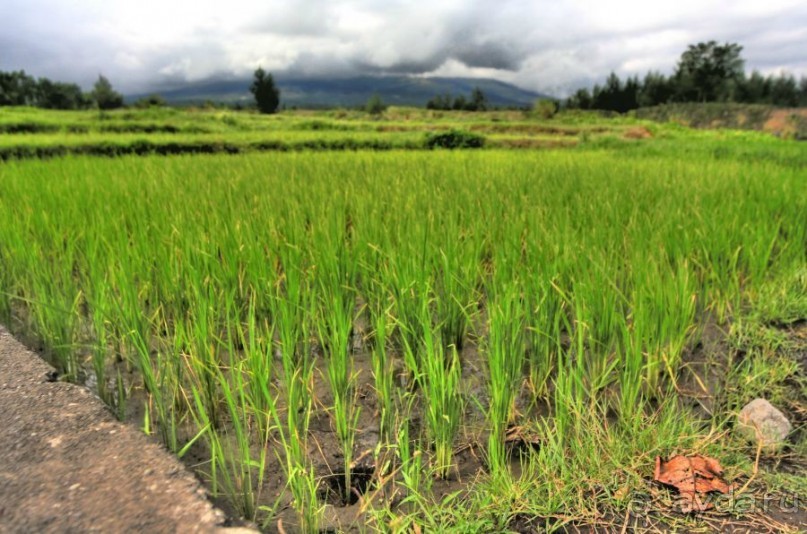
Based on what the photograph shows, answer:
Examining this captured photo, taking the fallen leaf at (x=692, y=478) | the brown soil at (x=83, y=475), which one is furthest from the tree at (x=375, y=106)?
the fallen leaf at (x=692, y=478)

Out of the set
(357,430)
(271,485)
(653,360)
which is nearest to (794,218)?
(653,360)

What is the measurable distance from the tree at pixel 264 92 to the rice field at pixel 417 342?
44851mm

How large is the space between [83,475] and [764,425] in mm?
1818

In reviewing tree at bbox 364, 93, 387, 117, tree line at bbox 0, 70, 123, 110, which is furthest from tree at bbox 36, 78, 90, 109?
tree at bbox 364, 93, 387, 117

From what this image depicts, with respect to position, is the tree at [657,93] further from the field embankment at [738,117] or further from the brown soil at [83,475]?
the brown soil at [83,475]

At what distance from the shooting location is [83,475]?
1074mm

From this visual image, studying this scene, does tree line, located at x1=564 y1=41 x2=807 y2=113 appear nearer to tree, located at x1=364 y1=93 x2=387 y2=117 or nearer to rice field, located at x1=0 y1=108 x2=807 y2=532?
tree, located at x1=364 y1=93 x2=387 y2=117

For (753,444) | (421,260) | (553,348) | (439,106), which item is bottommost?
(753,444)

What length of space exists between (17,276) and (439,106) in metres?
43.4

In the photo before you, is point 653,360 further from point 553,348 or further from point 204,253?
point 204,253

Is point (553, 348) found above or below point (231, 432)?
above

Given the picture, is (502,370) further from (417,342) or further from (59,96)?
(59,96)

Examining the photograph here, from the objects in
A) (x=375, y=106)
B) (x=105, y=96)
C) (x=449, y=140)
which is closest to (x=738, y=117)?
(x=449, y=140)

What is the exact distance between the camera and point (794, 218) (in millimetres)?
2912
